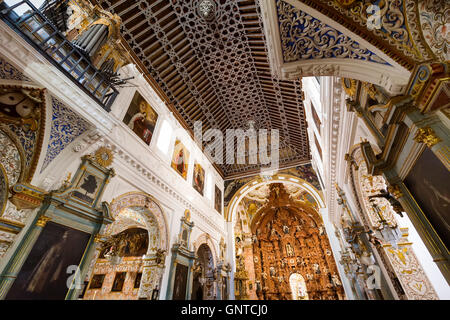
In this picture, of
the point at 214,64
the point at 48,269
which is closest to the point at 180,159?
the point at 214,64

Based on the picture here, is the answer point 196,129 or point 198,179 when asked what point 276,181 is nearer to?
point 198,179

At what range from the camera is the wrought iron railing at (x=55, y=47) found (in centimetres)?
344

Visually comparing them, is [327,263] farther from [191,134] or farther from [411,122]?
[411,122]

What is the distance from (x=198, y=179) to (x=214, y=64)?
19.3ft

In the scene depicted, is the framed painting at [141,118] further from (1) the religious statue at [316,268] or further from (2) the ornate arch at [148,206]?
(1) the religious statue at [316,268]

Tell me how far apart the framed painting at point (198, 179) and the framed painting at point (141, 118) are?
11.5 feet

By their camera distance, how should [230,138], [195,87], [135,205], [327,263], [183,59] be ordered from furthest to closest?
[327,263], [230,138], [195,87], [183,59], [135,205]

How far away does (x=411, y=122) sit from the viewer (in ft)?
6.66

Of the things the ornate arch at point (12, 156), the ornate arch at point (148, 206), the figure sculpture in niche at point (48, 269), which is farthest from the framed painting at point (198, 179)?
the ornate arch at point (12, 156)

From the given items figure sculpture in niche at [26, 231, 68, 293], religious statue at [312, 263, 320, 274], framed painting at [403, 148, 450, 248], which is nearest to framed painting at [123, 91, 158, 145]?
figure sculpture in niche at [26, 231, 68, 293]

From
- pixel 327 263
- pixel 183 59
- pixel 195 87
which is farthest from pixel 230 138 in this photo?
pixel 327 263

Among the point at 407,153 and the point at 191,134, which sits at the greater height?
the point at 191,134

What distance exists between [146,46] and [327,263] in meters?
19.6

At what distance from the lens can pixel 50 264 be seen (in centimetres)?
369
